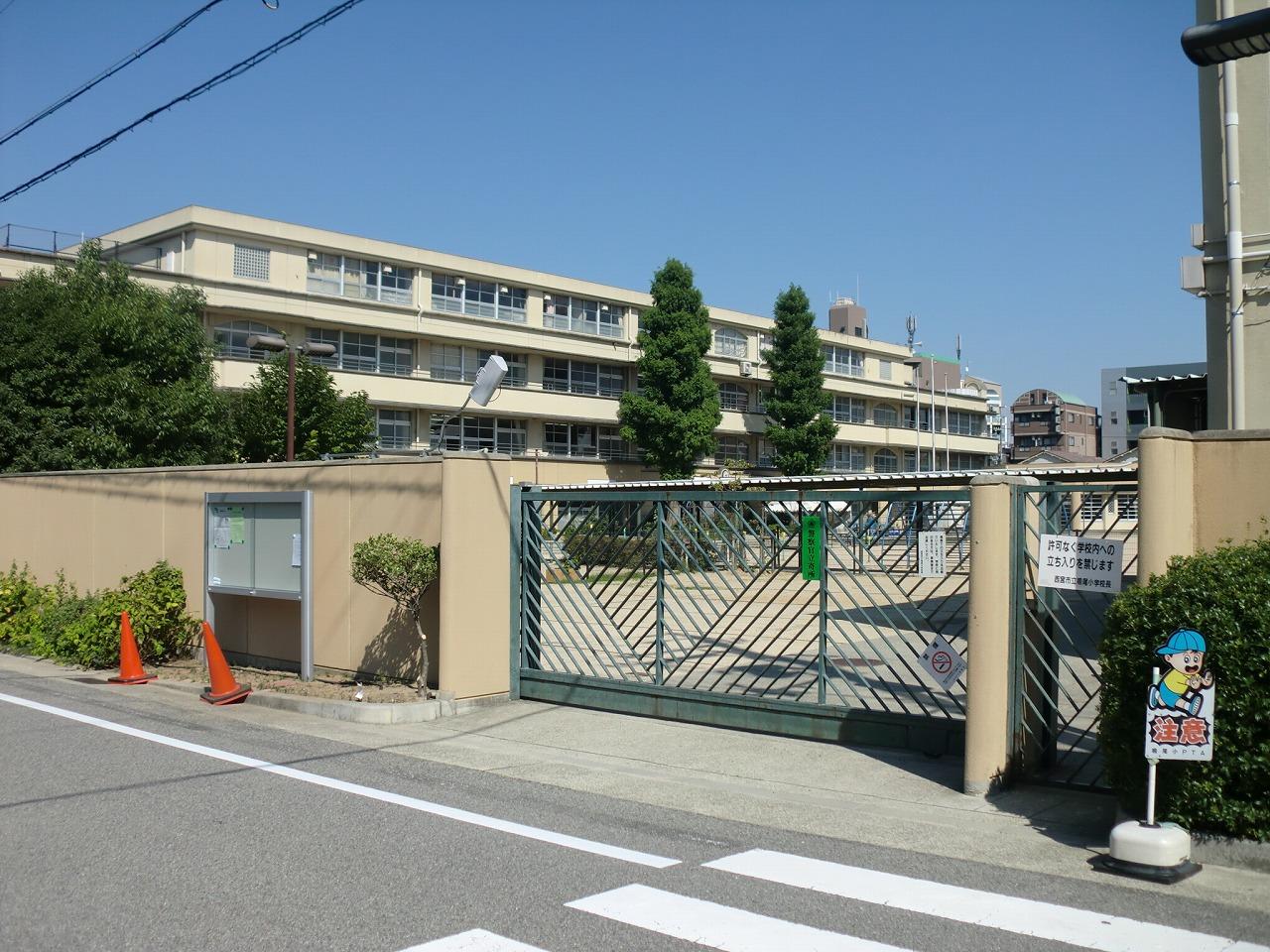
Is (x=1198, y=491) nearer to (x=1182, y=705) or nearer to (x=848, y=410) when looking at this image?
(x=1182, y=705)

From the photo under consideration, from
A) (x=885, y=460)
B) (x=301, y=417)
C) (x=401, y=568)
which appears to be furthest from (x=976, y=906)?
(x=885, y=460)

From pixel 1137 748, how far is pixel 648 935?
303cm

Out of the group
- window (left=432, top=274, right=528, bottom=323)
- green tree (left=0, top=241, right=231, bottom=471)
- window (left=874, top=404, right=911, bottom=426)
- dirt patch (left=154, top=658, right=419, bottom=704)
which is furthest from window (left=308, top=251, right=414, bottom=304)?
window (left=874, top=404, right=911, bottom=426)

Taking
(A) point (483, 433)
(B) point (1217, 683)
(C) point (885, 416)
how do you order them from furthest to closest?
(C) point (885, 416)
(A) point (483, 433)
(B) point (1217, 683)

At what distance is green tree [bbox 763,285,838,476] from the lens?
56.9 meters

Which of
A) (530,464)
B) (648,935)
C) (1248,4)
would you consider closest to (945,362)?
(530,464)

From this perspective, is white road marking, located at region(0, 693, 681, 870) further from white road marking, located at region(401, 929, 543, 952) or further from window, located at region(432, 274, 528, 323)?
window, located at region(432, 274, 528, 323)

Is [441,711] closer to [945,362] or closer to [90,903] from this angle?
[90,903]

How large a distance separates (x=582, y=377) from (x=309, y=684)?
43921 millimetres

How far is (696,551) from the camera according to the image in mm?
10039

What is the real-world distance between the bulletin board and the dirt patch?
331mm

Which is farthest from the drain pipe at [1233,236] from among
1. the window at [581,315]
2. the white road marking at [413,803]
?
the window at [581,315]

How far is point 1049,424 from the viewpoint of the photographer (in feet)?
395

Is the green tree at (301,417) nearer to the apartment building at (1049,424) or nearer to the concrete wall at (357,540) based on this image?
the concrete wall at (357,540)
